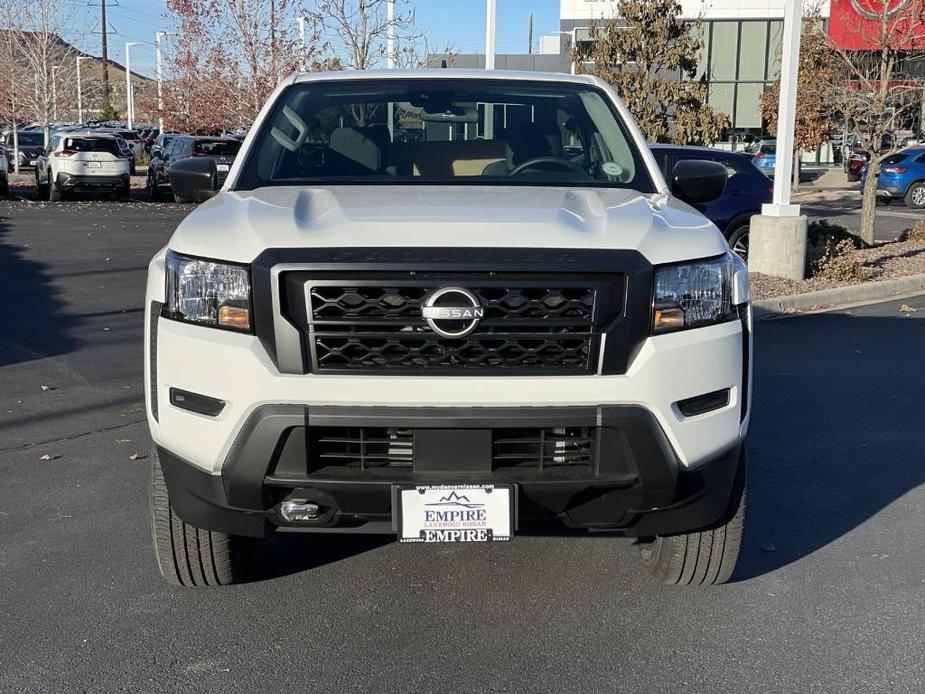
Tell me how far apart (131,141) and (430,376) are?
52800 mm

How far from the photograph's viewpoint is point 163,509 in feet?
13.2

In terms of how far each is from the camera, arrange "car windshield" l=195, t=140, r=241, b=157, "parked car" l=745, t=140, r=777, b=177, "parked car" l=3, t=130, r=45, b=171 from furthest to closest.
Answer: "parked car" l=3, t=130, r=45, b=171 < "parked car" l=745, t=140, r=777, b=177 < "car windshield" l=195, t=140, r=241, b=157

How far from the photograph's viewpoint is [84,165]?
28578 mm

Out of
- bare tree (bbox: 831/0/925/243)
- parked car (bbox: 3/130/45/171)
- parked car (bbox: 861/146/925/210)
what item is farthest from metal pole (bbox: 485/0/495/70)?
parked car (bbox: 3/130/45/171)

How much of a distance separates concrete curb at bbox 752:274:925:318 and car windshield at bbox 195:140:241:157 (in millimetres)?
17475

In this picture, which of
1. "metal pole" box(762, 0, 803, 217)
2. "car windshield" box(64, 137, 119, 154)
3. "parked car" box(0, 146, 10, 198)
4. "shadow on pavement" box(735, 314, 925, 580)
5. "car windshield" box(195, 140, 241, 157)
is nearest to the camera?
"shadow on pavement" box(735, 314, 925, 580)

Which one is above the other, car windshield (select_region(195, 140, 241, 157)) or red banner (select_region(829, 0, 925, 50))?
red banner (select_region(829, 0, 925, 50))

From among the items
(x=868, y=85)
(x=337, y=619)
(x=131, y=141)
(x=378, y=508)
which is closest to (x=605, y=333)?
(x=378, y=508)

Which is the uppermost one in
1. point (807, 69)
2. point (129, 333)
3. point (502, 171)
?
point (807, 69)

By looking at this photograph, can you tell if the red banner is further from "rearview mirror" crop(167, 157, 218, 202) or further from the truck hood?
the truck hood

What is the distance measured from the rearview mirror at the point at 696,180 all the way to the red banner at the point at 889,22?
13156 millimetres

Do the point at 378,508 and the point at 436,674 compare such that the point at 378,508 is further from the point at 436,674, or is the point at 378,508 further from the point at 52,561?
the point at 52,561

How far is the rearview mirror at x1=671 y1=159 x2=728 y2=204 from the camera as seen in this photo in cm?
500

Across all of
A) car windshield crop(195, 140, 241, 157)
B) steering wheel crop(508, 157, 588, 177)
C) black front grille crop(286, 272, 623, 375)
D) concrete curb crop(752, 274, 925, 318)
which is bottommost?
concrete curb crop(752, 274, 925, 318)
